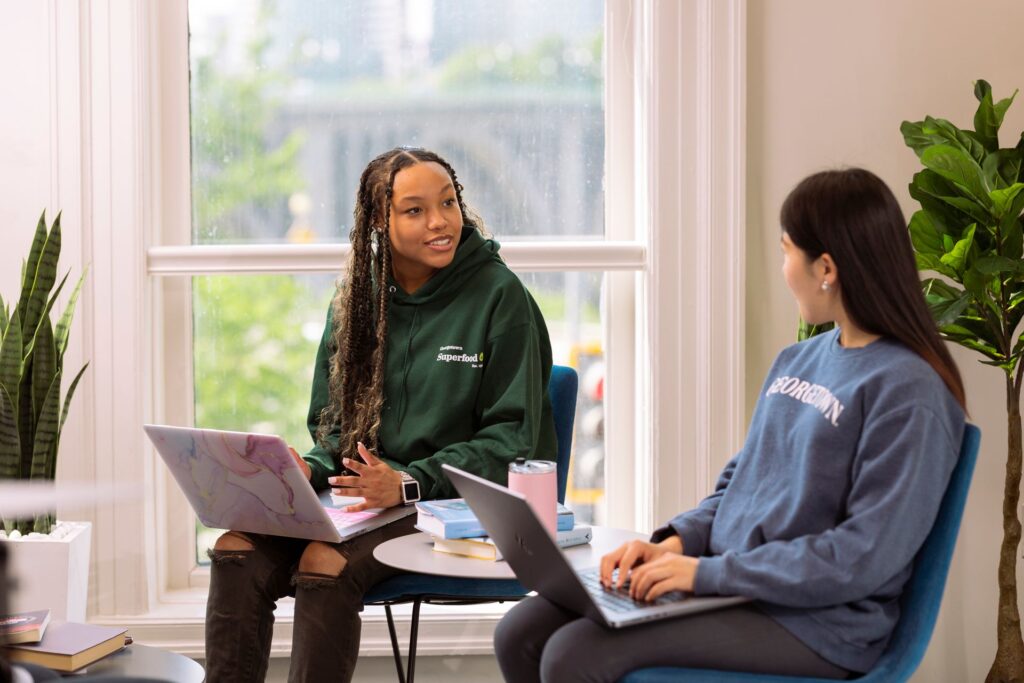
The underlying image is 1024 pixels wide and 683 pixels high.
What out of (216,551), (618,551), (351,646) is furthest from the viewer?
(216,551)

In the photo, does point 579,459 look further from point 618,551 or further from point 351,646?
point 618,551

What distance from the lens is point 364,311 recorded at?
237 centimetres

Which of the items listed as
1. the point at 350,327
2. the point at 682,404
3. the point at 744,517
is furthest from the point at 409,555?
the point at 682,404

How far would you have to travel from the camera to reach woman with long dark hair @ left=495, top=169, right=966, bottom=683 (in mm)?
1377

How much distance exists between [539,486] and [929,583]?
0.57 m

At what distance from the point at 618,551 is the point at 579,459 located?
5.22 feet

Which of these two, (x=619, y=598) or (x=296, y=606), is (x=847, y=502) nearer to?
(x=619, y=598)

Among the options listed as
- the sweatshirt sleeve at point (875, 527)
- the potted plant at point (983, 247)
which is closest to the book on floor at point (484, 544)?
the sweatshirt sleeve at point (875, 527)

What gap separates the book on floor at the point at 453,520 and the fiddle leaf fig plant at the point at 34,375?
1.22 m

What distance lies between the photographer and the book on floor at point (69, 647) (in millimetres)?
1663

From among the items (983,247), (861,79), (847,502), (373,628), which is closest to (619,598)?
(847,502)

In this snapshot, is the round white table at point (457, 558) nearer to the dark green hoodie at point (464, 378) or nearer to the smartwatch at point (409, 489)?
the smartwatch at point (409, 489)

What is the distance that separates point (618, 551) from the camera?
1.55 meters

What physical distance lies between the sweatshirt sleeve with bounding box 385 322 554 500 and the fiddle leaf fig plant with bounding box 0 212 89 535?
0.93 metres
